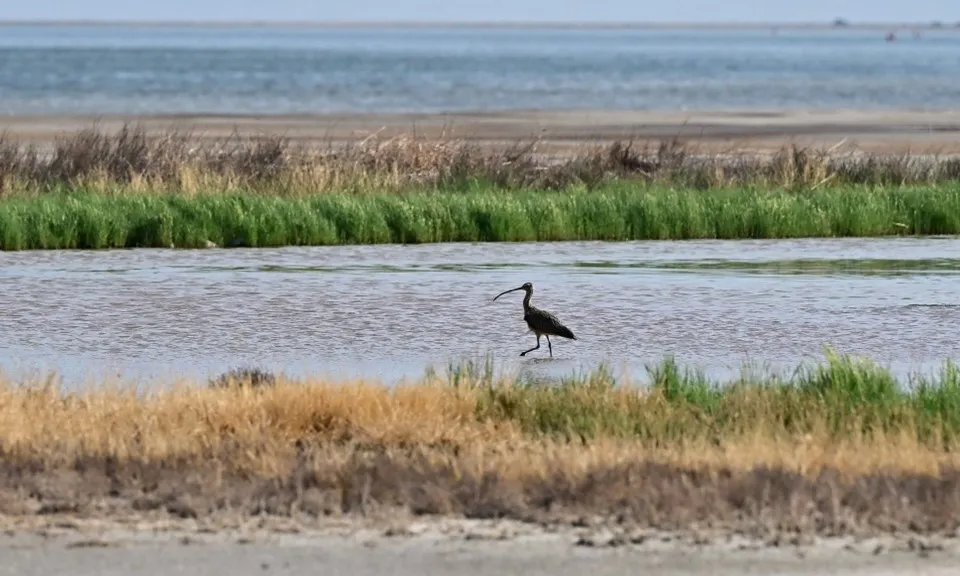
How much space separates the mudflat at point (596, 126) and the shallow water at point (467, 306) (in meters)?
21.5

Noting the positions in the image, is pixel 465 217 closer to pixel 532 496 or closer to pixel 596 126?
pixel 532 496

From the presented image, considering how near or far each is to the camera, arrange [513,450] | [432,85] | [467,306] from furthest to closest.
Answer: [432,85]
[467,306]
[513,450]

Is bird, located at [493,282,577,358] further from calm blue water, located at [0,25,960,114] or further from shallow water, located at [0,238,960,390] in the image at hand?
calm blue water, located at [0,25,960,114]

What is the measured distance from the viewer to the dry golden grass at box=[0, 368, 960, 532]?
27.6 feet

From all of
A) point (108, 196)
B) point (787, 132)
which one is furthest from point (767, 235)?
point (787, 132)

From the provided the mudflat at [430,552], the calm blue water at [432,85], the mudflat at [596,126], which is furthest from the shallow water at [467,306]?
the calm blue water at [432,85]

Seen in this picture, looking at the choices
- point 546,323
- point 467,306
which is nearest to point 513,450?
point 546,323

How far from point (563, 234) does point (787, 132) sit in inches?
1227

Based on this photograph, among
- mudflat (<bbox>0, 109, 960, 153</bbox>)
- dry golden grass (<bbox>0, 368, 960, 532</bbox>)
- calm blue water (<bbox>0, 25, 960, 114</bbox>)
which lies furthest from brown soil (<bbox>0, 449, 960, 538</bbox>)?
calm blue water (<bbox>0, 25, 960, 114</bbox>)

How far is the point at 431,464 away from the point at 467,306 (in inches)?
380

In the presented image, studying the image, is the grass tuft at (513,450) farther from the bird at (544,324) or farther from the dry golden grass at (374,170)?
the dry golden grass at (374,170)

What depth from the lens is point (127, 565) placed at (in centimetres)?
761

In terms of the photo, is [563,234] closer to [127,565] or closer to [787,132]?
[127,565]

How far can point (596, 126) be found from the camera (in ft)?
190
